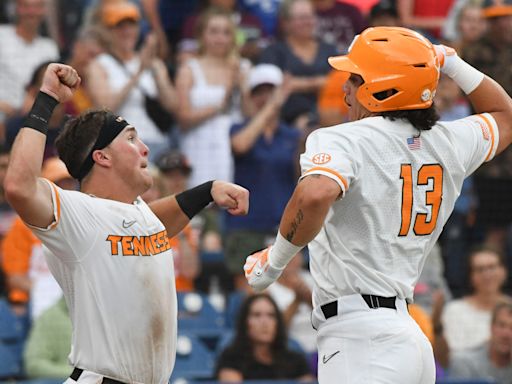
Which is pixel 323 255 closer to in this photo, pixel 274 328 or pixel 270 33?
pixel 274 328

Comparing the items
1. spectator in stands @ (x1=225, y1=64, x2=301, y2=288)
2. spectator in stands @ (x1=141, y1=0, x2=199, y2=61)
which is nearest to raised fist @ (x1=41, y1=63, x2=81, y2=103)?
spectator in stands @ (x1=225, y1=64, x2=301, y2=288)

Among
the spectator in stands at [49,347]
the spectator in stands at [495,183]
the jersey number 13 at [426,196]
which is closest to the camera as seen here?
the jersey number 13 at [426,196]

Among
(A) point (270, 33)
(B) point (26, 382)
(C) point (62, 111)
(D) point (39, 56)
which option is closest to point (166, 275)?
(B) point (26, 382)

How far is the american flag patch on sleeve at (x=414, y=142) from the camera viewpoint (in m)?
4.72

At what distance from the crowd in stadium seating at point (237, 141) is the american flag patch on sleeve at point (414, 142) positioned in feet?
11.6

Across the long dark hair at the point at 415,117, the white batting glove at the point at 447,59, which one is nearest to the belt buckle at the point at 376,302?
the long dark hair at the point at 415,117

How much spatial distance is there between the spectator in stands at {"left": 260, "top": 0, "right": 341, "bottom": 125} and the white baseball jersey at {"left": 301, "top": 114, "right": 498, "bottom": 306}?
17.4 ft

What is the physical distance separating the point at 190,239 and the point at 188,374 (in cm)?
117

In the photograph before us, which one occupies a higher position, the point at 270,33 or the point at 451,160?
the point at 270,33

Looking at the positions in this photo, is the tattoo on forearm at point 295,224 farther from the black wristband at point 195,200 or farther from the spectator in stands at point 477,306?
the spectator in stands at point 477,306

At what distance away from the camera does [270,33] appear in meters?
11.0

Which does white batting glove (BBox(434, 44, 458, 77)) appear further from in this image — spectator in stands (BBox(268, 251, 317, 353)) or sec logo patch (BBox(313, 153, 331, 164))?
spectator in stands (BBox(268, 251, 317, 353))

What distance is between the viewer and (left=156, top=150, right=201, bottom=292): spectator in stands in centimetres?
868

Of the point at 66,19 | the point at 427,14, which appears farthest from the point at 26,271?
the point at 427,14
